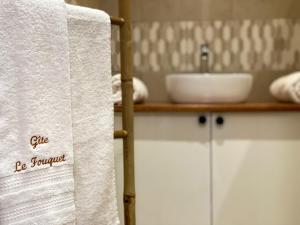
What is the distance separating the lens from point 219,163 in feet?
5.66

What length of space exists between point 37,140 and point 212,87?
1.01 meters

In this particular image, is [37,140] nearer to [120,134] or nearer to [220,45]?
[120,134]

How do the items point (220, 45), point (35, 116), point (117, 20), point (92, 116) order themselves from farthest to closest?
point (220, 45) → point (117, 20) → point (92, 116) → point (35, 116)

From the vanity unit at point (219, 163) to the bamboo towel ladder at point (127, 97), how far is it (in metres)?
0.53

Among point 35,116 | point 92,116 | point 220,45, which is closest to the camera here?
point 35,116

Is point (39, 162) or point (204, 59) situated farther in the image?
point (204, 59)

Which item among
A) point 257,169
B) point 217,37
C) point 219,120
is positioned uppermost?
point 217,37

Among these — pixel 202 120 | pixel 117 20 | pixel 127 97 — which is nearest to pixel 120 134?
pixel 127 97

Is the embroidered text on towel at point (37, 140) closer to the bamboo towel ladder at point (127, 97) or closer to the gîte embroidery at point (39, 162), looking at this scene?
the gîte embroidery at point (39, 162)

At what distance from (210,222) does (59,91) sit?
106 centimetres

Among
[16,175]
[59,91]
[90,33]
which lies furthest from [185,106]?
[16,175]

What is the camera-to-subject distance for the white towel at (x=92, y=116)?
3.20ft

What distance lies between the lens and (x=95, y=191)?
3.34 feet

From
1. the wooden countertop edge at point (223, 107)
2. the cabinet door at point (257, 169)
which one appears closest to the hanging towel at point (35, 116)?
the wooden countertop edge at point (223, 107)
